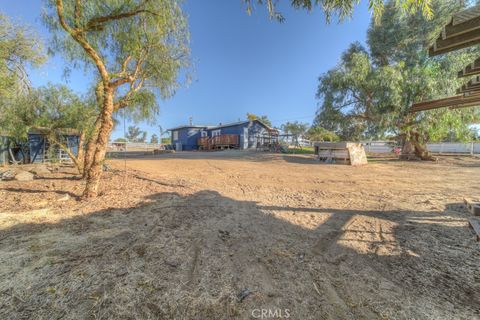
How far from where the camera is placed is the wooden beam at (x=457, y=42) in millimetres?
2369

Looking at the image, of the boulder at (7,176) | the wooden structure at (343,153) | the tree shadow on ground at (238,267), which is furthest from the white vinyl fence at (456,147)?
the boulder at (7,176)

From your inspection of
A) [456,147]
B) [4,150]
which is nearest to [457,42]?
[4,150]

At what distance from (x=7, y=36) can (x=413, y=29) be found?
21424mm

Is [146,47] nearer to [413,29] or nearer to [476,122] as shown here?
[413,29]

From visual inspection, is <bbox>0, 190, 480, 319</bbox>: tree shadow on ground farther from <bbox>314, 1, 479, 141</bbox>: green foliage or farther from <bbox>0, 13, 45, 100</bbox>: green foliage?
<bbox>314, 1, 479, 141</bbox>: green foliage

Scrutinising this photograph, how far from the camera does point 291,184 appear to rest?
6.50m

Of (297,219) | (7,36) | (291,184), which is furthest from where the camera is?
(291,184)

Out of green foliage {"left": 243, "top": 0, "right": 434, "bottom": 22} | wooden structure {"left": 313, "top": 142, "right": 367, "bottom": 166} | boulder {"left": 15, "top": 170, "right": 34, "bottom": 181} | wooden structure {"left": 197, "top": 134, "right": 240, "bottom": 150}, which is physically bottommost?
boulder {"left": 15, "top": 170, "right": 34, "bottom": 181}

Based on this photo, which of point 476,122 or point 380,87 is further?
point 476,122

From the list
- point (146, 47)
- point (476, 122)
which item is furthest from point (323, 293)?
point (476, 122)

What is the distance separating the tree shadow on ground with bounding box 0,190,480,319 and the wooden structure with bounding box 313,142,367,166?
825cm

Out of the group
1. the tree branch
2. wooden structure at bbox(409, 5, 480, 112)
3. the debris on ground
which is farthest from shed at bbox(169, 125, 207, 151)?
the debris on ground

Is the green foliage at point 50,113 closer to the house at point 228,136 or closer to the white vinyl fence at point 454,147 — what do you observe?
the house at point 228,136

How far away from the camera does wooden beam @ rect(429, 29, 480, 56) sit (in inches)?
93.3
